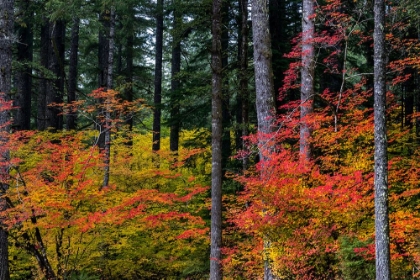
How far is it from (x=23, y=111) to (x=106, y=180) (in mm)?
7931

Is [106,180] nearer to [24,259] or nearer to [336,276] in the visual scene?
[24,259]

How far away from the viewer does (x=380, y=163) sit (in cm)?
694

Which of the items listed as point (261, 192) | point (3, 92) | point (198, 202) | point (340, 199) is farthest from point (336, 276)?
point (3, 92)

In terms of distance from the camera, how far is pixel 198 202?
1444 centimetres

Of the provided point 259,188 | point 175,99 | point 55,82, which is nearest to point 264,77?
point 259,188

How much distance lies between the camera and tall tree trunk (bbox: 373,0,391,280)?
682cm

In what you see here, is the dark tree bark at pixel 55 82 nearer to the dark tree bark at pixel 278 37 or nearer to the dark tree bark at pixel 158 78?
the dark tree bark at pixel 158 78

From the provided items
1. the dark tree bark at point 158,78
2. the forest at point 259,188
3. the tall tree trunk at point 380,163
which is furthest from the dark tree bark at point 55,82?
the tall tree trunk at point 380,163

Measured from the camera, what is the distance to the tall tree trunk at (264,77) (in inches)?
335

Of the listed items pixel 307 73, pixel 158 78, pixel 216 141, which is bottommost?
pixel 216 141

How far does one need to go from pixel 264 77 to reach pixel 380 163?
3.00 m

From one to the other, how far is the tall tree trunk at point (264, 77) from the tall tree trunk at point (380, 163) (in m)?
2.23

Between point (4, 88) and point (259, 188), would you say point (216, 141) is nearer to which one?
point (259, 188)

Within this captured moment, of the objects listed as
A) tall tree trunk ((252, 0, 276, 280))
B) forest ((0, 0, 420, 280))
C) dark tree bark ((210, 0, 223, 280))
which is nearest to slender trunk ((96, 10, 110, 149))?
forest ((0, 0, 420, 280))
